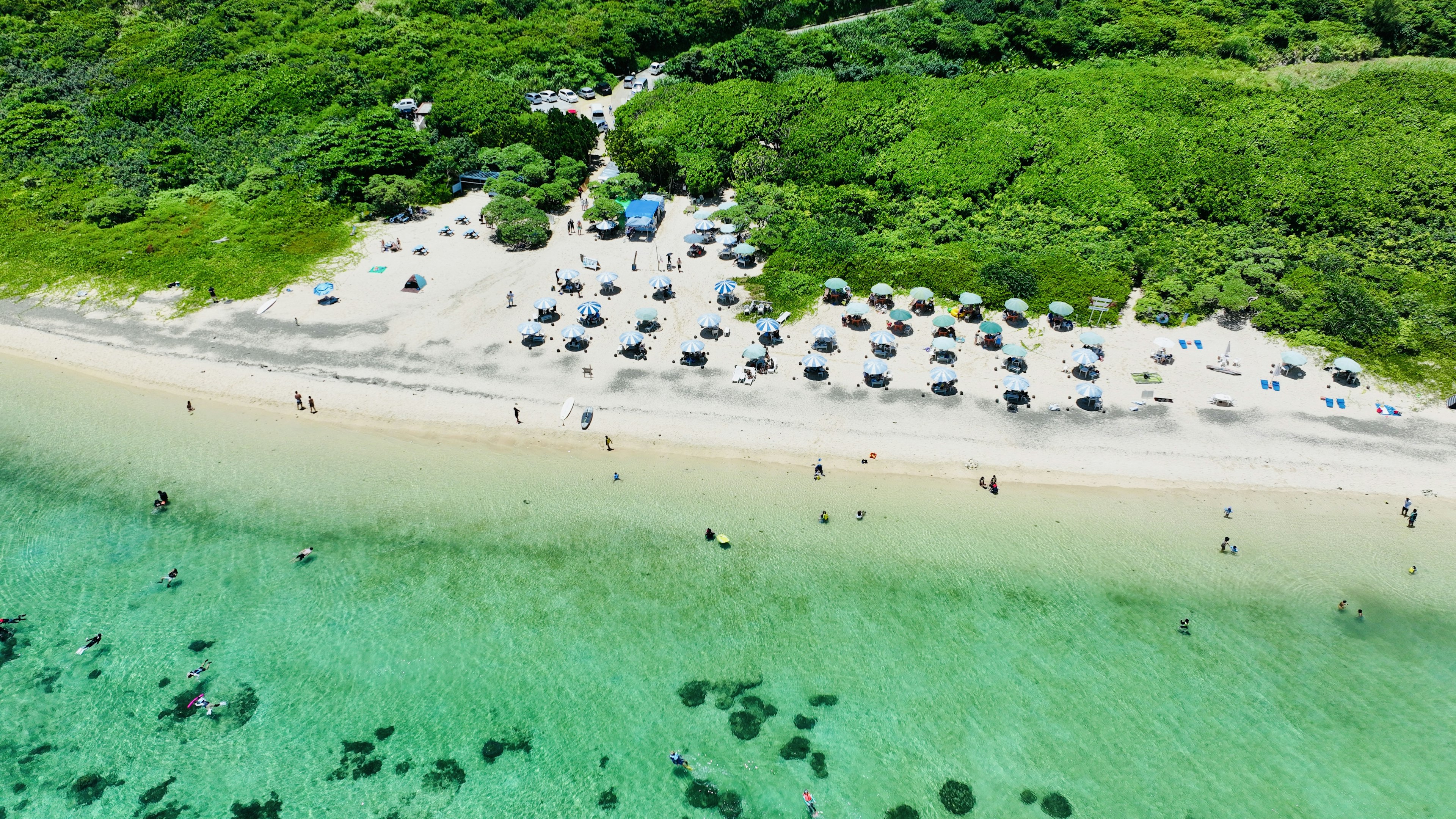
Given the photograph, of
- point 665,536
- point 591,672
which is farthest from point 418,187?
point 591,672

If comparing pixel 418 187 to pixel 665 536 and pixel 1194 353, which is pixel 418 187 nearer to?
pixel 665 536

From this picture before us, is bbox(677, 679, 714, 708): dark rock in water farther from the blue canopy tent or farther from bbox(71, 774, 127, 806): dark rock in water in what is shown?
the blue canopy tent

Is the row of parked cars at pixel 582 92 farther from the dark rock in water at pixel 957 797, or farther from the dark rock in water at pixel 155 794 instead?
the dark rock in water at pixel 957 797

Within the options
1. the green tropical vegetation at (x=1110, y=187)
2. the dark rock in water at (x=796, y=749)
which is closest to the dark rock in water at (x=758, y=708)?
the dark rock in water at (x=796, y=749)

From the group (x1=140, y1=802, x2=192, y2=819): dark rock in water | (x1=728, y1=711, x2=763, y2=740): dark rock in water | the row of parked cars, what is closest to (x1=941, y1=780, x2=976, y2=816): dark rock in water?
(x1=728, y1=711, x2=763, y2=740): dark rock in water

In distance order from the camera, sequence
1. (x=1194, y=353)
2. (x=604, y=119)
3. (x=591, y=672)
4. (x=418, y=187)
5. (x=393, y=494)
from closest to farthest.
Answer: (x=591, y=672)
(x=393, y=494)
(x=1194, y=353)
(x=418, y=187)
(x=604, y=119)
